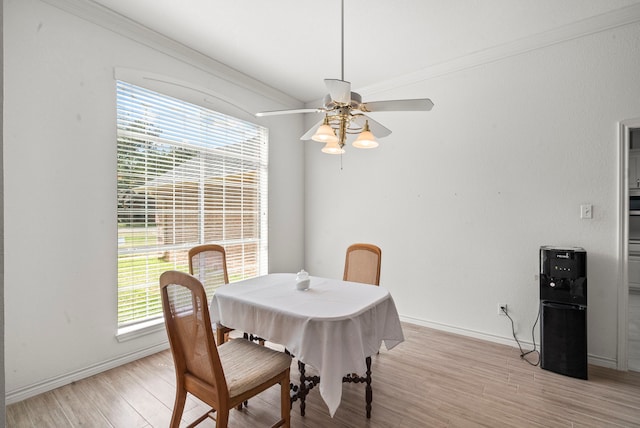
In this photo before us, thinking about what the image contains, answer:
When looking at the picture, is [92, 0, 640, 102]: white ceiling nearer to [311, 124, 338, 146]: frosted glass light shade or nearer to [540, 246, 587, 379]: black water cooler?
[311, 124, 338, 146]: frosted glass light shade

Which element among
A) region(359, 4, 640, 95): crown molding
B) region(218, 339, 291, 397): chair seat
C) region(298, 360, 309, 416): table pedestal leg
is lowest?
region(298, 360, 309, 416): table pedestal leg

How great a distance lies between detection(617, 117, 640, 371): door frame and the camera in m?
2.64

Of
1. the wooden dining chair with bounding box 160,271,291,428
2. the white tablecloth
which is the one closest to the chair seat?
the wooden dining chair with bounding box 160,271,291,428

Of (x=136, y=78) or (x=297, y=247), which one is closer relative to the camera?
(x=136, y=78)

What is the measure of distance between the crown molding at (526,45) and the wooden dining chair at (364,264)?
2.14 metres

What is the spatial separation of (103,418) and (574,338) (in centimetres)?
355

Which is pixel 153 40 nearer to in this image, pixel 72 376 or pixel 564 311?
pixel 72 376

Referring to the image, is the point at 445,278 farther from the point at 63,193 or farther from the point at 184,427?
the point at 63,193

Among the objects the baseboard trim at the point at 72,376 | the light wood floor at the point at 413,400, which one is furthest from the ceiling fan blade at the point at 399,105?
the baseboard trim at the point at 72,376

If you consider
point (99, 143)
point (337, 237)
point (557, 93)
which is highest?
point (557, 93)

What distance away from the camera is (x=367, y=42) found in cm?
307

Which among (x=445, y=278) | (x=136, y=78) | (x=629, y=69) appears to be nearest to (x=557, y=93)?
(x=629, y=69)

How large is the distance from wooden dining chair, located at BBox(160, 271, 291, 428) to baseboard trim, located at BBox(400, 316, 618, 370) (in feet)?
7.58

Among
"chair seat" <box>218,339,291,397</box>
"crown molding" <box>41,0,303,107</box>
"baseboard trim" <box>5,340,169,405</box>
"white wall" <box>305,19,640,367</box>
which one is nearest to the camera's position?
"chair seat" <box>218,339,291,397</box>
